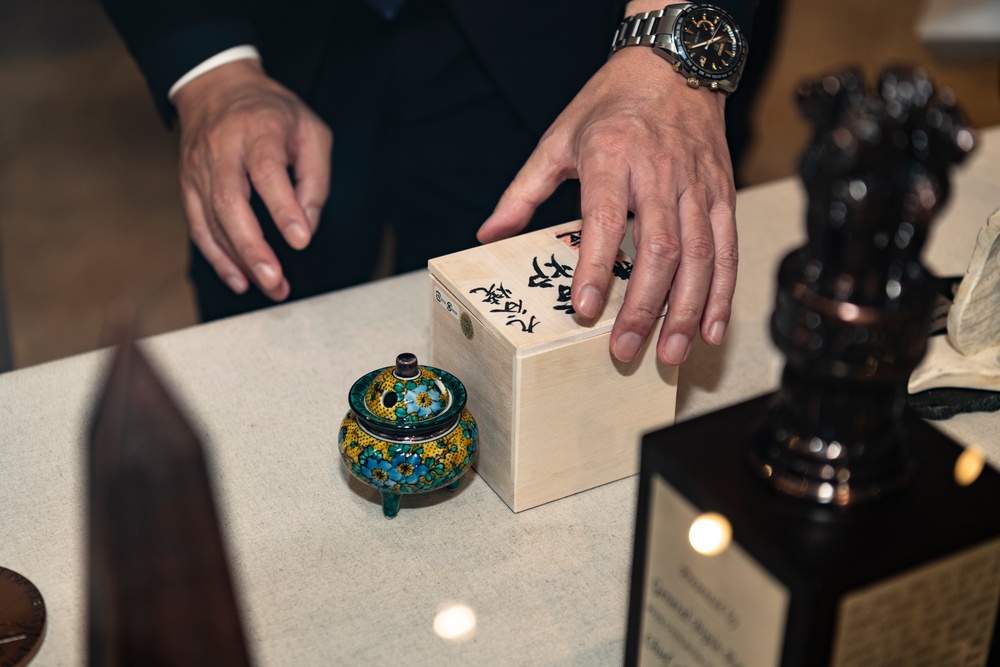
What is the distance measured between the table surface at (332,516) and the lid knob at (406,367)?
0.45 feet

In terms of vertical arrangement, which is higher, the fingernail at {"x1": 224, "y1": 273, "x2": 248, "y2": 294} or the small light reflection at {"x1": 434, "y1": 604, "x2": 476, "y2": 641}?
the small light reflection at {"x1": 434, "y1": 604, "x2": 476, "y2": 641}

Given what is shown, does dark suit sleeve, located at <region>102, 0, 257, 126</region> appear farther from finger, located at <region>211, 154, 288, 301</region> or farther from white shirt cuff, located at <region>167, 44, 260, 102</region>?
finger, located at <region>211, 154, 288, 301</region>

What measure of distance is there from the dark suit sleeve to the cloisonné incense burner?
644 millimetres

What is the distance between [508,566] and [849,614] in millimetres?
350

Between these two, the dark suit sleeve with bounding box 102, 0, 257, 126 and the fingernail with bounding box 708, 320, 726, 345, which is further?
the dark suit sleeve with bounding box 102, 0, 257, 126

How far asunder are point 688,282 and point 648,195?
9 centimetres

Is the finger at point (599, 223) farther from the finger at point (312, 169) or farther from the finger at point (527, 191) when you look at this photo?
the finger at point (312, 169)

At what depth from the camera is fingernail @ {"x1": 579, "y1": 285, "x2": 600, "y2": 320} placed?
2.76 feet

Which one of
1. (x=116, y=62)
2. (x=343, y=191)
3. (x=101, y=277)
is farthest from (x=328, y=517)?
(x=116, y=62)

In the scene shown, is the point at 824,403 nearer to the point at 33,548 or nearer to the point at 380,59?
the point at 33,548

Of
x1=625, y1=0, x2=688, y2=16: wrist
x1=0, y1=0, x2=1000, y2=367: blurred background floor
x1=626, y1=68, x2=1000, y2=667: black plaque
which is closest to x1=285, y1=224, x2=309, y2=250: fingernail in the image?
x1=625, y1=0, x2=688, y2=16: wrist

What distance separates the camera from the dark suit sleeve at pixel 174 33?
4.25 feet

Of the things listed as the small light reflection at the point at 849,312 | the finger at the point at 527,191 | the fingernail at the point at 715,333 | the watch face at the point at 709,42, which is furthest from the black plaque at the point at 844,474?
the watch face at the point at 709,42

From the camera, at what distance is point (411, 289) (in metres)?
1.23
